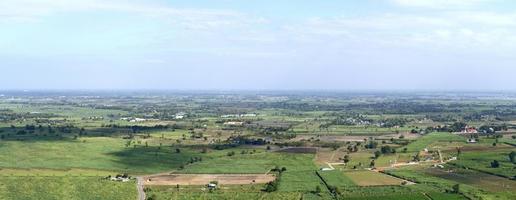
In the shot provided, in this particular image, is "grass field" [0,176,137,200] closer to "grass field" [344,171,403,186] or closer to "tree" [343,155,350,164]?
"grass field" [344,171,403,186]

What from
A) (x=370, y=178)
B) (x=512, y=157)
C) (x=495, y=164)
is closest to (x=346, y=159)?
(x=370, y=178)

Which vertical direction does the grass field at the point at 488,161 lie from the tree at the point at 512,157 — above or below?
below

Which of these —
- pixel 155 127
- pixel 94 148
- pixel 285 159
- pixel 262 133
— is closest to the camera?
pixel 285 159

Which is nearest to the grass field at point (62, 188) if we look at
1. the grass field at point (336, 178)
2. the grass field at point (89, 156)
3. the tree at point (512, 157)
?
the grass field at point (89, 156)

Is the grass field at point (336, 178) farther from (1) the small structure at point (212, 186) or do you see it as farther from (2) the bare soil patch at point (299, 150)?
(2) the bare soil patch at point (299, 150)

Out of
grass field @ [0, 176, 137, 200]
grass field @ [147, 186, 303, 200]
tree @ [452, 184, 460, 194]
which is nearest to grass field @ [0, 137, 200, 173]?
grass field @ [0, 176, 137, 200]

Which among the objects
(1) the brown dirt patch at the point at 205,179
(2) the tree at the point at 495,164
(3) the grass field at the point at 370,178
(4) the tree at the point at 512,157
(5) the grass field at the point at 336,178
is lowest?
(1) the brown dirt patch at the point at 205,179

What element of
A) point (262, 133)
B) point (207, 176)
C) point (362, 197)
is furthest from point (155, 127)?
point (362, 197)

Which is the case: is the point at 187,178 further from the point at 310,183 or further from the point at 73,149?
the point at 73,149
